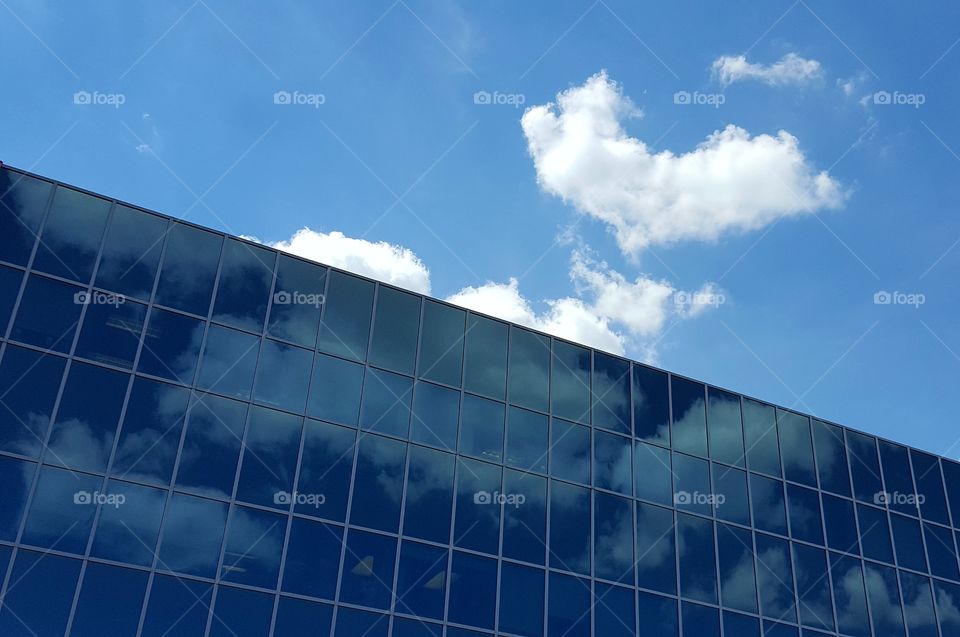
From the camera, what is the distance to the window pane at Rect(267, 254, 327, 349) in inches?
915

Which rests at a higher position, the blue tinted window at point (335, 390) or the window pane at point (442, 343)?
the window pane at point (442, 343)

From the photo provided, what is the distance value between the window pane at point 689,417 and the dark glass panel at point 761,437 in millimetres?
1712

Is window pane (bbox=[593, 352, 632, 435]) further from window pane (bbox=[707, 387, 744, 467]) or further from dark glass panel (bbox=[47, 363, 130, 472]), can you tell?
dark glass panel (bbox=[47, 363, 130, 472])

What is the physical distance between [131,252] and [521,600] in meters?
12.9

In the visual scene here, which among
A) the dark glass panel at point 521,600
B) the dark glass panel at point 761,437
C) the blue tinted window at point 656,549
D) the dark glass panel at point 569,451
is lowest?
the dark glass panel at point 521,600

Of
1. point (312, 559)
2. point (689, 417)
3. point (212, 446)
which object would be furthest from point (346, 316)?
point (689, 417)

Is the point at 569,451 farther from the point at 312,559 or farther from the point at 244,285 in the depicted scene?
the point at 244,285

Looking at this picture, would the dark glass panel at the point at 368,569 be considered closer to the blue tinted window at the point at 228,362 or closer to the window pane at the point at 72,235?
the blue tinted window at the point at 228,362

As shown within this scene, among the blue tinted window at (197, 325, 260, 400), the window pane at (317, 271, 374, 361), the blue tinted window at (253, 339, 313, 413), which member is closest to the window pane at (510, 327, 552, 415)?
the window pane at (317, 271, 374, 361)

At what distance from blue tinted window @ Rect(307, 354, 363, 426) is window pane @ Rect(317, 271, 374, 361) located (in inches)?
12.9

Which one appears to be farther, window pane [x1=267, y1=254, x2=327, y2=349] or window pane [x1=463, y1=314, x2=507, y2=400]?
window pane [x1=463, y1=314, x2=507, y2=400]

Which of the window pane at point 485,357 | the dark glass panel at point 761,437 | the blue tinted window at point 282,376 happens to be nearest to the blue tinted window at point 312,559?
the blue tinted window at point 282,376

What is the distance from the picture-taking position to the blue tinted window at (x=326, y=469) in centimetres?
2166
